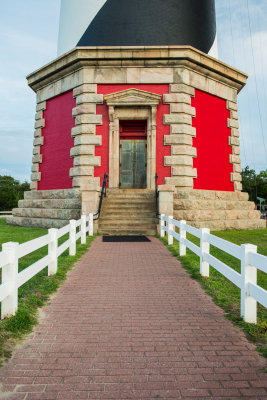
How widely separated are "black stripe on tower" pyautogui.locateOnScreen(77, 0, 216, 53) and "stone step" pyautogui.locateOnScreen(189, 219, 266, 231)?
9587 millimetres

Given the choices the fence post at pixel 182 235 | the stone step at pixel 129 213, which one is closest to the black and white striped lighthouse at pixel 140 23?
the stone step at pixel 129 213

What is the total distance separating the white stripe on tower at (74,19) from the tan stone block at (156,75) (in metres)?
4.80

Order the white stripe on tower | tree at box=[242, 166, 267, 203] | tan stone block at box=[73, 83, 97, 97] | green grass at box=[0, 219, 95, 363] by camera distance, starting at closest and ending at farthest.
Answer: green grass at box=[0, 219, 95, 363] → tan stone block at box=[73, 83, 97, 97] → the white stripe on tower → tree at box=[242, 166, 267, 203]

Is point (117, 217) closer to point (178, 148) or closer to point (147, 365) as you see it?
point (178, 148)

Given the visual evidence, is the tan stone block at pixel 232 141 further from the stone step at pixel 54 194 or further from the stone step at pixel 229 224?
the stone step at pixel 54 194

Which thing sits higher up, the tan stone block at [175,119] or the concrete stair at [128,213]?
the tan stone block at [175,119]

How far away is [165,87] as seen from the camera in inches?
627

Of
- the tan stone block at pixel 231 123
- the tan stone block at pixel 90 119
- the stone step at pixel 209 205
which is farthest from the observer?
the tan stone block at pixel 231 123

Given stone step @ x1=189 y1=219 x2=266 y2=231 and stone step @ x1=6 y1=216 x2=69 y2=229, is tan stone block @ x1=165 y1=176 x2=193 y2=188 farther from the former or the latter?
stone step @ x1=6 y1=216 x2=69 y2=229

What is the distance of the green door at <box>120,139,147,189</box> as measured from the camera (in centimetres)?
1736

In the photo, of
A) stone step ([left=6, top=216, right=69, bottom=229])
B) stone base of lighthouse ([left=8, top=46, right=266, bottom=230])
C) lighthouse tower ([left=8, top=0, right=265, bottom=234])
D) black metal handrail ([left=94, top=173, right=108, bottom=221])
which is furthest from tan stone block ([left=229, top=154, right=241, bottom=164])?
stone step ([left=6, top=216, right=69, bottom=229])

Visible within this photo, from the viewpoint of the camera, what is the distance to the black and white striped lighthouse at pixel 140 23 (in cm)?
1669

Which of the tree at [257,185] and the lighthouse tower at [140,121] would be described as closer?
the lighthouse tower at [140,121]

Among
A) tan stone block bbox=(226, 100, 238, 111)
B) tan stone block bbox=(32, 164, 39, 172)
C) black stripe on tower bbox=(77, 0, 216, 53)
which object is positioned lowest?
tan stone block bbox=(32, 164, 39, 172)
